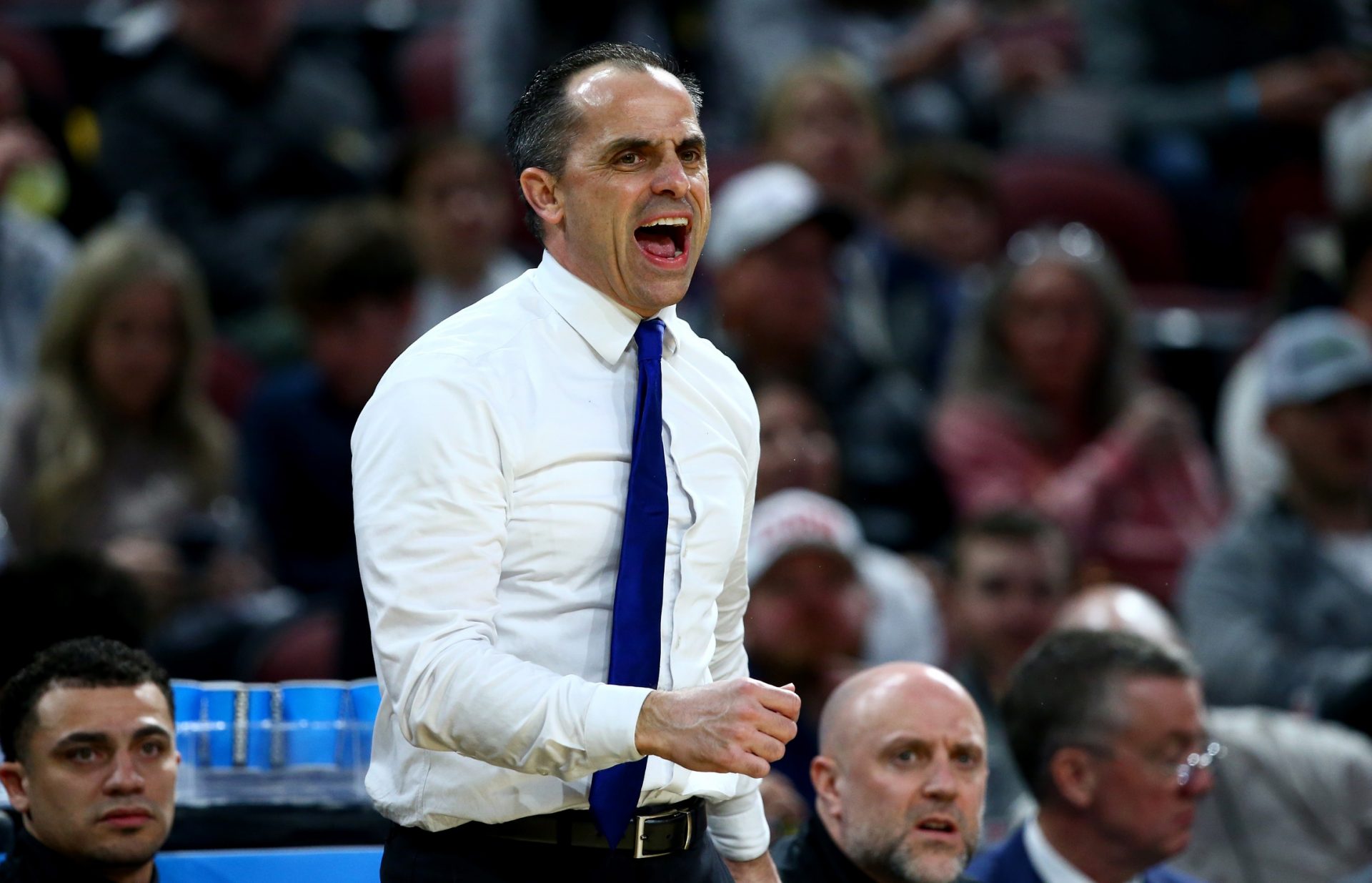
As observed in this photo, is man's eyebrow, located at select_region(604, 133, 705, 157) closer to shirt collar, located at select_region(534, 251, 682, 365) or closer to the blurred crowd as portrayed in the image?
shirt collar, located at select_region(534, 251, 682, 365)

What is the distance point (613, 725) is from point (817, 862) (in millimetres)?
1081

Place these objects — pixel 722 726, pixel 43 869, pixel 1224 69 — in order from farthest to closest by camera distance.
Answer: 1. pixel 1224 69
2. pixel 43 869
3. pixel 722 726

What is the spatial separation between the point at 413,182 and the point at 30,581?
7.31 ft

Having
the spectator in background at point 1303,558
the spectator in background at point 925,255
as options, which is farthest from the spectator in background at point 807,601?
the spectator in background at point 925,255

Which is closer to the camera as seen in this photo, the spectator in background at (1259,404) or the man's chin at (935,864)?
the man's chin at (935,864)

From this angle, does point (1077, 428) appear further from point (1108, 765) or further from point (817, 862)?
point (817, 862)

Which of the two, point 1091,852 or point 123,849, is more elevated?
point 123,849

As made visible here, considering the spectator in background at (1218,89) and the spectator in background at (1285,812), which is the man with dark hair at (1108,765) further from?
the spectator in background at (1218,89)

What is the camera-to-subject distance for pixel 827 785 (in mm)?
2932

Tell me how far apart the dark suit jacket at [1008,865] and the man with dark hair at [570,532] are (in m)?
1.16

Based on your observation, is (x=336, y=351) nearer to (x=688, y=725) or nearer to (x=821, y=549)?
(x=821, y=549)

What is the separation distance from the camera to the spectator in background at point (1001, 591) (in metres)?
4.48

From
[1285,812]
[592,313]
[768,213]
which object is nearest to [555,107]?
[592,313]

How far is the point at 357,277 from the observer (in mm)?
4914
